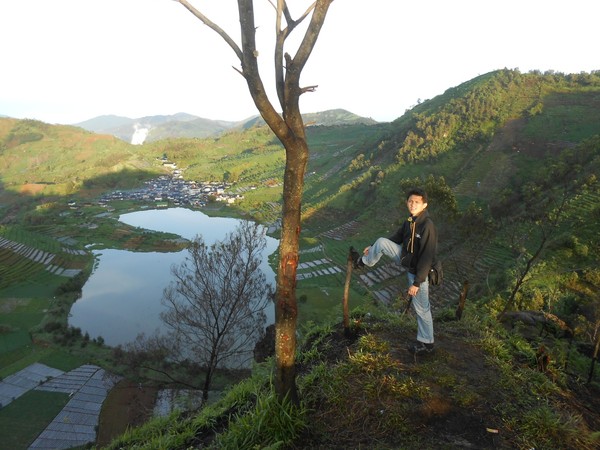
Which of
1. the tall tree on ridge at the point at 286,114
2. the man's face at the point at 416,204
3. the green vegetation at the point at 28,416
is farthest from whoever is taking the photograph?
the green vegetation at the point at 28,416

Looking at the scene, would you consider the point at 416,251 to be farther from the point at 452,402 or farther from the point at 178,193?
the point at 178,193

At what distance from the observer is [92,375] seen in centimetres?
2050

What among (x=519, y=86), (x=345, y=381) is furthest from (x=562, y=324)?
(x=519, y=86)

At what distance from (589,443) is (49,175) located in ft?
420

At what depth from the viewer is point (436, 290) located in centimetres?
1889

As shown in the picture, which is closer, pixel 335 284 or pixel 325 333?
pixel 325 333

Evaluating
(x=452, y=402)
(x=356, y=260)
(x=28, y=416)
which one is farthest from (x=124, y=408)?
(x=452, y=402)

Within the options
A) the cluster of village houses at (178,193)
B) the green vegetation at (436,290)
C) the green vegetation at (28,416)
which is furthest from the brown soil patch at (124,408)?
the cluster of village houses at (178,193)

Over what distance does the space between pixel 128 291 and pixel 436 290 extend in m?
28.1

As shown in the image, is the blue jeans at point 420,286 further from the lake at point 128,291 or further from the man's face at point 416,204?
the lake at point 128,291

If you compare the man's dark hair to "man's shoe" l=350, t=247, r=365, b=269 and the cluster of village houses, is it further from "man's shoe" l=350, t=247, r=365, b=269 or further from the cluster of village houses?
the cluster of village houses

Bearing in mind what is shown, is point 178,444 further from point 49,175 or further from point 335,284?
point 49,175

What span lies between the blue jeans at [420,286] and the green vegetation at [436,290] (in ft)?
1.34

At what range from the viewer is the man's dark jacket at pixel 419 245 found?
388 centimetres
